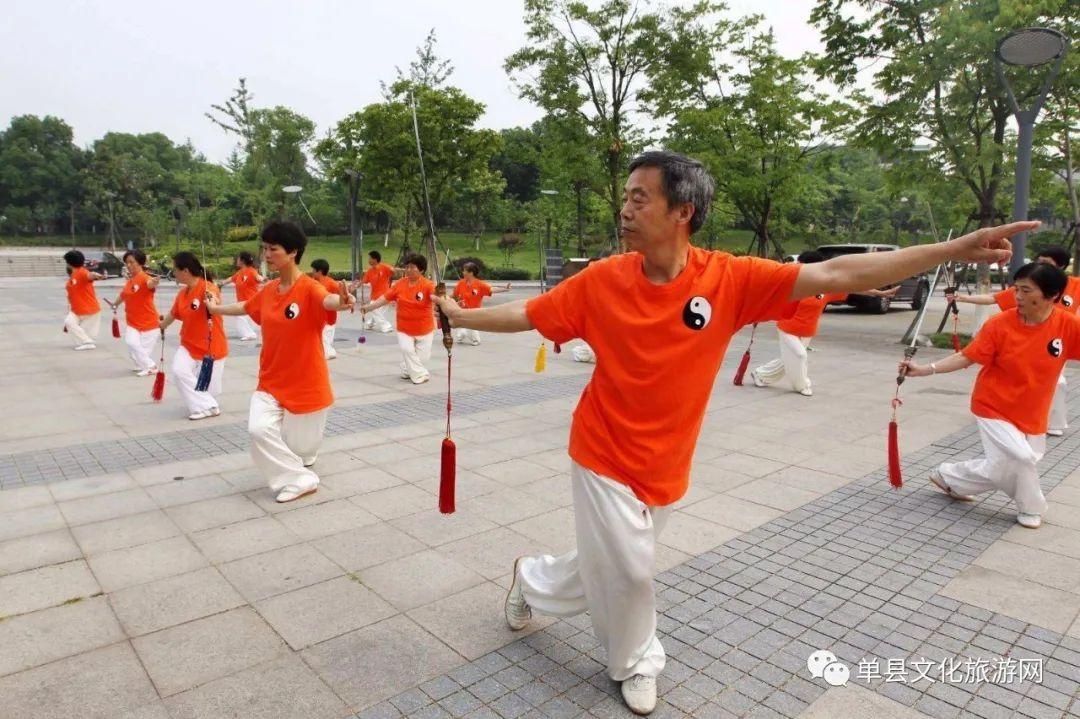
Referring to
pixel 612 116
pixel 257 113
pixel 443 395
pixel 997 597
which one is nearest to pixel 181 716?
pixel 997 597

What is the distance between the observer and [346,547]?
15.2 feet

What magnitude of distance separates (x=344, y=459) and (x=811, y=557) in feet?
13.3

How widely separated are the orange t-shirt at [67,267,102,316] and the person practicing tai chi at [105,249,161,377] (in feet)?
8.26

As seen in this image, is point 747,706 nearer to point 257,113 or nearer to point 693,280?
point 693,280

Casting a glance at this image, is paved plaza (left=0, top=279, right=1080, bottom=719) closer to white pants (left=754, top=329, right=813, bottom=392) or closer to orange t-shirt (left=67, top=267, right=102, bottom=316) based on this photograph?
white pants (left=754, top=329, right=813, bottom=392)

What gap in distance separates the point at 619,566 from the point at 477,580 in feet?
5.09

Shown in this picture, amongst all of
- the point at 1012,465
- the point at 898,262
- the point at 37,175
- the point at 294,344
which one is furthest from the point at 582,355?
the point at 37,175

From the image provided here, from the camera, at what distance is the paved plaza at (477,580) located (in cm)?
312

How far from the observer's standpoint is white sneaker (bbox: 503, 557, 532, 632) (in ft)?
11.5

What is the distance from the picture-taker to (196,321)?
26.9 feet

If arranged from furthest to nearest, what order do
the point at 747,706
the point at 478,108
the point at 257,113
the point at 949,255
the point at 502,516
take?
the point at 257,113 → the point at 478,108 → the point at 502,516 → the point at 747,706 → the point at 949,255

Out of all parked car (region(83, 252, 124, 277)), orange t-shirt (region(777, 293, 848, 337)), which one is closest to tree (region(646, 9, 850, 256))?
orange t-shirt (region(777, 293, 848, 337))

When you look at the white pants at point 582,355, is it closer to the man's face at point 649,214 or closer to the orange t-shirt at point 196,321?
the orange t-shirt at point 196,321

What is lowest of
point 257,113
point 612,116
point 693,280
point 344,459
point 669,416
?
point 344,459
